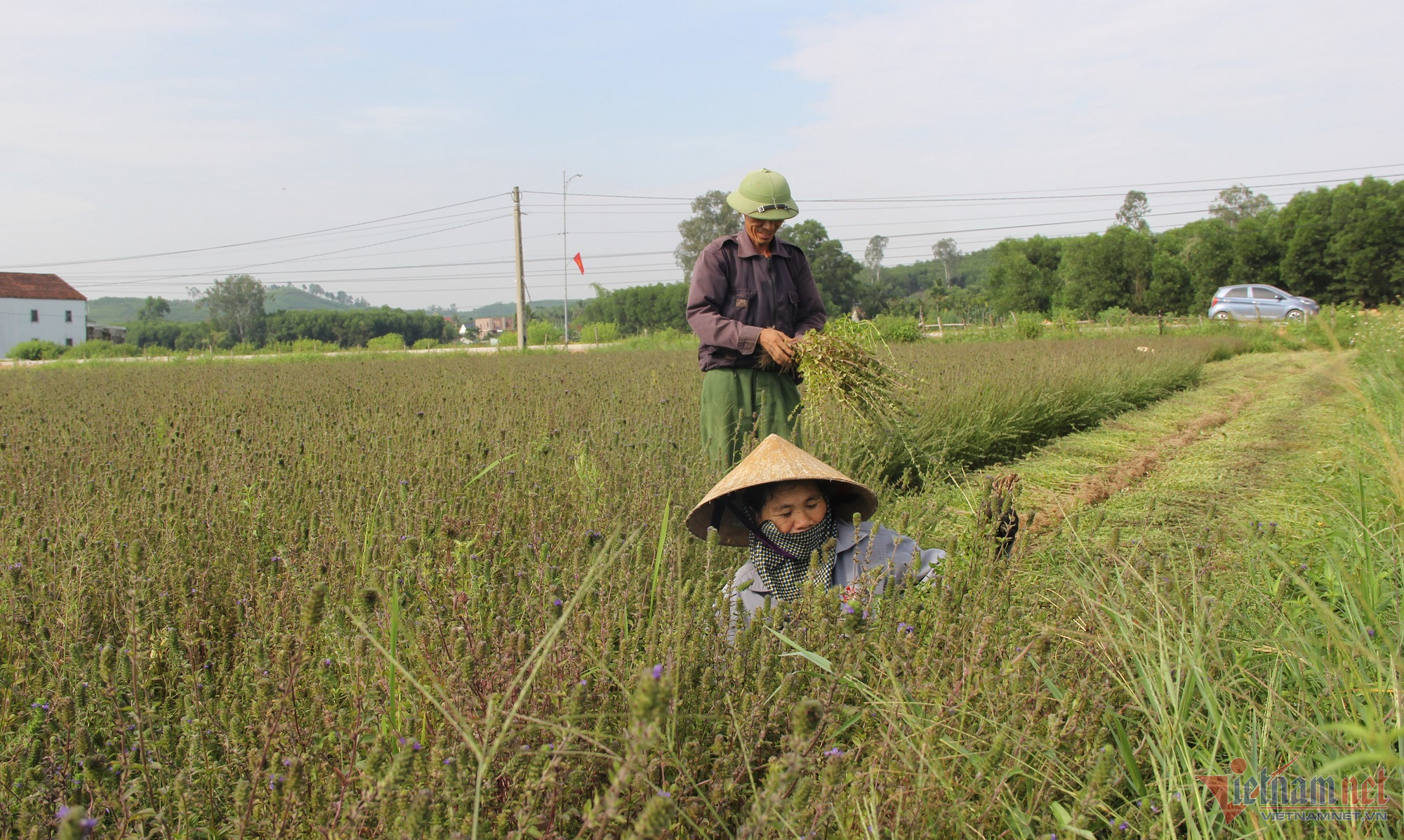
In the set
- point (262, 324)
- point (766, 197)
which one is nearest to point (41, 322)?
point (262, 324)

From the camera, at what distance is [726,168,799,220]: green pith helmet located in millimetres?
3410

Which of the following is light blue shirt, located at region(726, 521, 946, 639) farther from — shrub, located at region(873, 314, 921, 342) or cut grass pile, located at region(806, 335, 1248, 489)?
shrub, located at region(873, 314, 921, 342)

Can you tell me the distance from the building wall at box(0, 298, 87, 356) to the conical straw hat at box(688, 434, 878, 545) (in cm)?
8108

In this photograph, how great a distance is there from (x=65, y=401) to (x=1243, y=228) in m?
41.7

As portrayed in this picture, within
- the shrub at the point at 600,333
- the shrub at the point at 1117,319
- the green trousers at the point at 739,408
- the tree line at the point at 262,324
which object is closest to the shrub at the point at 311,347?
the shrub at the point at 600,333

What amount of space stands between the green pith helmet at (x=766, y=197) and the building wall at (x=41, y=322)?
3169 inches

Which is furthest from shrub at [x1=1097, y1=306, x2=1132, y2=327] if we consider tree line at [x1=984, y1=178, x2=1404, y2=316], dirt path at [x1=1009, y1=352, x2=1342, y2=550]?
dirt path at [x1=1009, y1=352, x2=1342, y2=550]

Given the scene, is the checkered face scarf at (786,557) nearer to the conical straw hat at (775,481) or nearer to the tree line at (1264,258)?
the conical straw hat at (775,481)

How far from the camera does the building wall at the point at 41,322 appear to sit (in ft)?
225

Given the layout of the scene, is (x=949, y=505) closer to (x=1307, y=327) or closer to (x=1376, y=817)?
(x=1307, y=327)

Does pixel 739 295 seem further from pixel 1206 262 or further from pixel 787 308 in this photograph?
pixel 1206 262

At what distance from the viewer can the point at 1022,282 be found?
4666 centimetres

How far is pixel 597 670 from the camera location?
159cm

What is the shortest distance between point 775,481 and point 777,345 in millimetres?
1052
